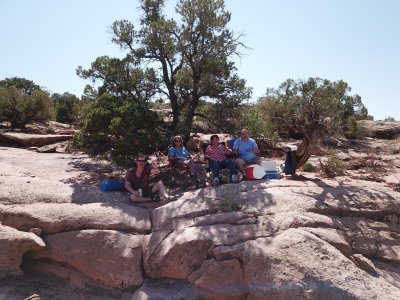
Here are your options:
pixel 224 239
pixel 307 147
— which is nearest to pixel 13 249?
pixel 224 239

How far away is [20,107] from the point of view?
18516 mm

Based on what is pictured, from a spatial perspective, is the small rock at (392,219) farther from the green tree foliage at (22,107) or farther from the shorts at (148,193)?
the green tree foliage at (22,107)

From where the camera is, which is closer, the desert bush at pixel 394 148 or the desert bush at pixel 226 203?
the desert bush at pixel 226 203

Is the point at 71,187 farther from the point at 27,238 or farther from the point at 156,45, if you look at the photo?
the point at 156,45

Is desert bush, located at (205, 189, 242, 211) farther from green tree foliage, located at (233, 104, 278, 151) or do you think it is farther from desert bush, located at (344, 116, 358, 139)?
desert bush, located at (344, 116, 358, 139)

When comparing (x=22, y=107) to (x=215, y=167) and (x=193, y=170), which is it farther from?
(x=215, y=167)

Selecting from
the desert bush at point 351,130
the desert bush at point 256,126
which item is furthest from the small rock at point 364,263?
the desert bush at point 351,130

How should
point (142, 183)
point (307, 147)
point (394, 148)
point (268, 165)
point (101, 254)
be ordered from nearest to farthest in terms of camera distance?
point (101, 254) → point (142, 183) → point (268, 165) → point (307, 147) → point (394, 148)

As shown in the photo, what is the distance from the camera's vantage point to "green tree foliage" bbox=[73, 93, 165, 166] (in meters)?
9.07

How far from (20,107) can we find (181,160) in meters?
12.8

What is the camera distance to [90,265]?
677cm

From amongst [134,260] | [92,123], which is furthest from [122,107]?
[134,260]

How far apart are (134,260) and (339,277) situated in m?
3.26

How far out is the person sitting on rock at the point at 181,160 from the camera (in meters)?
8.49
